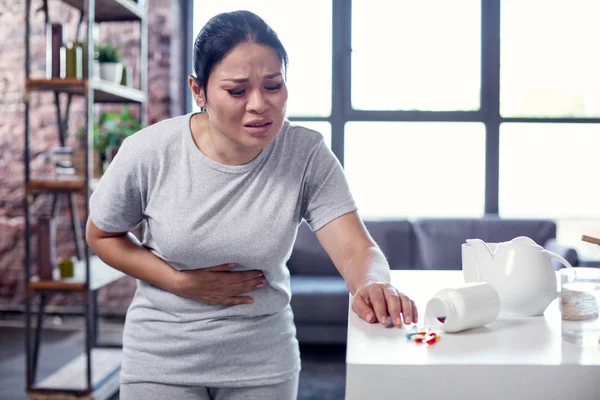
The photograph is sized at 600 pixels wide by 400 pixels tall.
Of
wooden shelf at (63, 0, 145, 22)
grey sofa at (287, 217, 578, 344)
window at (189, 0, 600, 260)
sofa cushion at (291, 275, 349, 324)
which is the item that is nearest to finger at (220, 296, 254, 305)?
wooden shelf at (63, 0, 145, 22)

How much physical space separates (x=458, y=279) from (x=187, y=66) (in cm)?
344

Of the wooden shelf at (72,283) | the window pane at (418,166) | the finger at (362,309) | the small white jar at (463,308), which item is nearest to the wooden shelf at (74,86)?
the wooden shelf at (72,283)

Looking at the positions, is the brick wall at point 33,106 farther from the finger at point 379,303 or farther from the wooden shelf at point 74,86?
the finger at point 379,303

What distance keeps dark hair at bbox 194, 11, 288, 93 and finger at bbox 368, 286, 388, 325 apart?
0.47 meters

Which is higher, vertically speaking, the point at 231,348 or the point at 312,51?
the point at 312,51

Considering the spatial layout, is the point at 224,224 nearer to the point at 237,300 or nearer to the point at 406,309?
the point at 237,300

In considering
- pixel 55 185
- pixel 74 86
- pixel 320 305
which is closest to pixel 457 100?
pixel 320 305

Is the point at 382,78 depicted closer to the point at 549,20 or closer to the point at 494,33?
the point at 494,33

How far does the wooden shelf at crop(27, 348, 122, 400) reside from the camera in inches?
109

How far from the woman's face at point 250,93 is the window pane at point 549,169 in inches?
136

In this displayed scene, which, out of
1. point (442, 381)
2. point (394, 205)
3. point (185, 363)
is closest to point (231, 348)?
point (185, 363)

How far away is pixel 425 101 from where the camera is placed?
440cm

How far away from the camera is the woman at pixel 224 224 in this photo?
1219 mm

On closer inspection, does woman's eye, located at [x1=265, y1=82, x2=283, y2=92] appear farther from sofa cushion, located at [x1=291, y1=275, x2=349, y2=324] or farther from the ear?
sofa cushion, located at [x1=291, y1=275, x2=349, y2=324]
